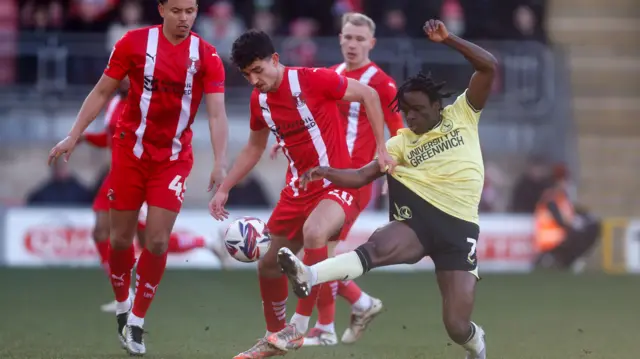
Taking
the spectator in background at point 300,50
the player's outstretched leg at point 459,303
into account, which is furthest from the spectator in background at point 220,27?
the player's outstretched leg at point 459,303

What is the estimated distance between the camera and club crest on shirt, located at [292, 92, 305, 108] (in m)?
8.72

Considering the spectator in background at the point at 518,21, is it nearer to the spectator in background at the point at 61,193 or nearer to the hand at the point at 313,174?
the spectator in background at the point at 61,193

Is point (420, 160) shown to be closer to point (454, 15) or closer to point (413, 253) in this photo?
point (413, 253)

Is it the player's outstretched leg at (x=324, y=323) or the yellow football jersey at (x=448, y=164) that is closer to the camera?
the yellow football jersey at (x=448, y=164)

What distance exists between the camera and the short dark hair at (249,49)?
8133 millimetres

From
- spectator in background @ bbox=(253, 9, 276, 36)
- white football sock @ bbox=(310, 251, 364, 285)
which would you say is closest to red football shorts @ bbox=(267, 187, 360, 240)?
white football sock @ bbox=(310, 251, 364, 285)

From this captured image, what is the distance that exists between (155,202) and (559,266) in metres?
11.6

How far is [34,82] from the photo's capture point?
61.3 feet

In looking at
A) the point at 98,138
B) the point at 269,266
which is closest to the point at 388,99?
the point at 269,266

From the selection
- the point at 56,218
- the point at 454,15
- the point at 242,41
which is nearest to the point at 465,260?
the point at 242,41

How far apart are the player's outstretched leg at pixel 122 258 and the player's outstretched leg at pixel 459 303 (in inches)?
92.5

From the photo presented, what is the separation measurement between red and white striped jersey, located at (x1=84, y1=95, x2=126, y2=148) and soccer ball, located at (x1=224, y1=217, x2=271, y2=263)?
4053 mm

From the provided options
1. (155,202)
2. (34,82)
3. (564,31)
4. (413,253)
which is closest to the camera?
(413,253)

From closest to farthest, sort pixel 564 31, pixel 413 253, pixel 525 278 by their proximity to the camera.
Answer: pixel 413 253
pixel 525 278
pixel 564 31
